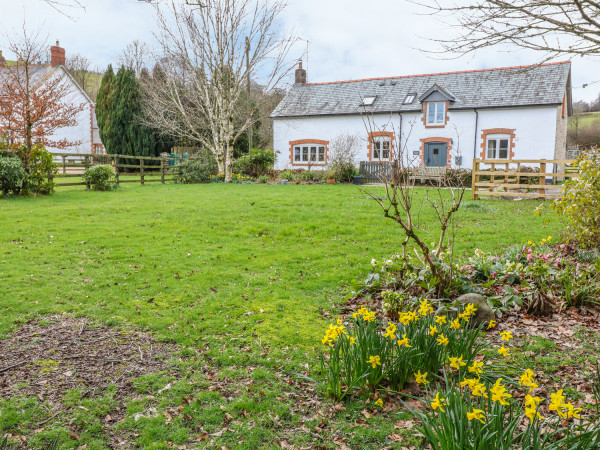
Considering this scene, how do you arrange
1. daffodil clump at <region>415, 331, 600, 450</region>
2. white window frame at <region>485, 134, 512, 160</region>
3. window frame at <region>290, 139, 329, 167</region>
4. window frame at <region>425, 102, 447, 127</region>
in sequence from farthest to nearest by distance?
window frame at <region>290, 139, 329, 167</region> < window frame at <region>425, 102, 447, 127</region> < white window frame at <region>485, 134, 512, 160</region> < daffodil clump at <region>415, 331, 600, 450</region>

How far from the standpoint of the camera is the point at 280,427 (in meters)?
3.10

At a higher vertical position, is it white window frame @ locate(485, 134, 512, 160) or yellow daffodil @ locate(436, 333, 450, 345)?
white window frame @ locate(485, 134, 512, 160)

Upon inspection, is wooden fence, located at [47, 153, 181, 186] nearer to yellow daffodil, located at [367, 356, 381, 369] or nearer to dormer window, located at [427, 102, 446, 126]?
dormer window, located at [427, 102, 446, 126]

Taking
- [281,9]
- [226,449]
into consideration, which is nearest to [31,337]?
[226,449]

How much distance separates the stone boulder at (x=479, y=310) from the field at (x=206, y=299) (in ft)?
4.88

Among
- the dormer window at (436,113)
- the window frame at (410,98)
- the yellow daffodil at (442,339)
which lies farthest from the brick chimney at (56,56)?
the yellow daffodil at (442,339)

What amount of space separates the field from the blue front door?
44.0 ft

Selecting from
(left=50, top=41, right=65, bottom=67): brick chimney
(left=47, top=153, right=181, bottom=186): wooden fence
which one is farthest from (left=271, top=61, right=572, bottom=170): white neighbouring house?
(left=50, top=41, right=65, bottom=67): brick chimney

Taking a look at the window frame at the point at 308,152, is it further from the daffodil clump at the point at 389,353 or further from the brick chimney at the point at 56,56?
the daffodil clump at the point at 389,353

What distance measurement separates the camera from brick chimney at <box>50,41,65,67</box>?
33250 millimetres

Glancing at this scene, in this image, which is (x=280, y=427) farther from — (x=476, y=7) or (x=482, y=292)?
(x=476, y=7)

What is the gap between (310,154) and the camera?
2914 centimetres

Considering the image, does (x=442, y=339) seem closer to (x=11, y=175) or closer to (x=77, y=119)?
(x=11, y=175)

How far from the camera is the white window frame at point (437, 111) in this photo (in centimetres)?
2531
